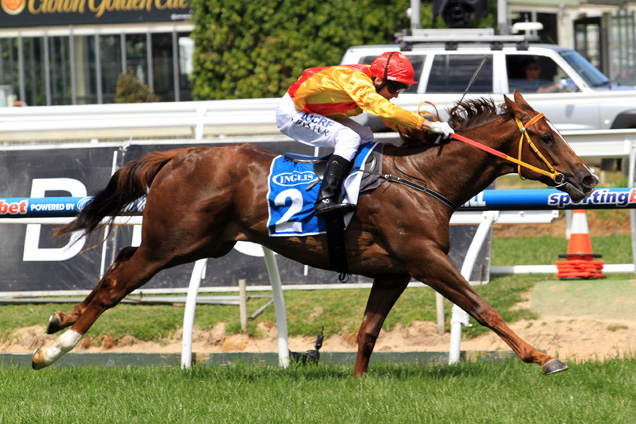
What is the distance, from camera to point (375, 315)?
5.55m

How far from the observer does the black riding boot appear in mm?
5184

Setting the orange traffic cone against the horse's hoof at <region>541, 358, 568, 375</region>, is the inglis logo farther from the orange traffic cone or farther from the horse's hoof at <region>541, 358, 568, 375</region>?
the orange traffic cone

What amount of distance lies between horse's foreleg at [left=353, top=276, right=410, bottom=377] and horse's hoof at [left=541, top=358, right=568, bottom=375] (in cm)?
107

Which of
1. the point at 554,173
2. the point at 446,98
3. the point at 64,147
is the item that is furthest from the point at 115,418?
the point at 446,98

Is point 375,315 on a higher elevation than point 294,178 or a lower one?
lower

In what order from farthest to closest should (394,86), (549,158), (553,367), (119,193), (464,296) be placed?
1. (119,193)
2. (394,86)
3. (549,158)
4. (464,296)
5. (553,367)

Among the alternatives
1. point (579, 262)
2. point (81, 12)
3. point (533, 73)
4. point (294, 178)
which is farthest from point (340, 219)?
point (81, 12)

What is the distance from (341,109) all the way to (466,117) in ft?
2.62

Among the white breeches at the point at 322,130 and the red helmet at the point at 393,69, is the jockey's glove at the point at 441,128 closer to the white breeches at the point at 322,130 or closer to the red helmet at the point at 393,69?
the red helmet at the point at 393,69

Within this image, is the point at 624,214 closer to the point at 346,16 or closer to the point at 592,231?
the point at 592,231

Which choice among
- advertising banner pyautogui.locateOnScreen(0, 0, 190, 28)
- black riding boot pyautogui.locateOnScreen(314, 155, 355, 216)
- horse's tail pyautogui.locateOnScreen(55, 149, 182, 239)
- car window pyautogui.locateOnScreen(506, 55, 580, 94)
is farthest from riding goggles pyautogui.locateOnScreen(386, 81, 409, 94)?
advertising banner pyautogui.locateOnScreen(0, 0, 190, 28)

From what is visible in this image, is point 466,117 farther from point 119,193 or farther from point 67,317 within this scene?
point 67,317

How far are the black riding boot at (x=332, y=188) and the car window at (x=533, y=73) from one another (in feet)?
23.8

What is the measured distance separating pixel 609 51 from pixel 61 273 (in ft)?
56.4
